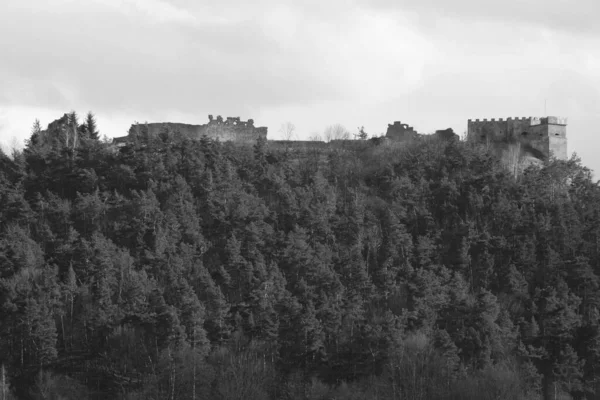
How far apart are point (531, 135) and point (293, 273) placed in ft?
55.8

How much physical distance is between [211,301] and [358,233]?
9137 millimetres

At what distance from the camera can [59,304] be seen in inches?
2031

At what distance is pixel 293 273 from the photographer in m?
54.3

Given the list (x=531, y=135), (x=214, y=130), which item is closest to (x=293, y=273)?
(x=214, y=130)

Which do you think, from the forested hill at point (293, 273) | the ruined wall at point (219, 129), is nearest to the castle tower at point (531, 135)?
the forested hill at point (293, 273)

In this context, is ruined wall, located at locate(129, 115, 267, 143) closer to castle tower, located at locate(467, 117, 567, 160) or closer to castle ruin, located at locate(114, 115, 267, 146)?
castle ruin, located at locate(114, 115, 267, 146)

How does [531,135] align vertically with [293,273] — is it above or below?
above

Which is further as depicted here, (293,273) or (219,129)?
(219,129)

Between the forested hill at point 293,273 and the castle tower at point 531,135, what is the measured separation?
9.02 ft

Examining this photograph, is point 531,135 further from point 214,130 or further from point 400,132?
point 214,130

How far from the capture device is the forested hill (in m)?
48.6

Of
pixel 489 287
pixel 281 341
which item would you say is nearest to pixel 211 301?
pixel 281 341

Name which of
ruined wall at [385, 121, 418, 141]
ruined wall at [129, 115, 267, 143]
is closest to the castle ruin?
ruined wall at [129, 115, 267, 143]

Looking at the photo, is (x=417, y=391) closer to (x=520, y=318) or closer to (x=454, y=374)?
(x=454, y=374)
